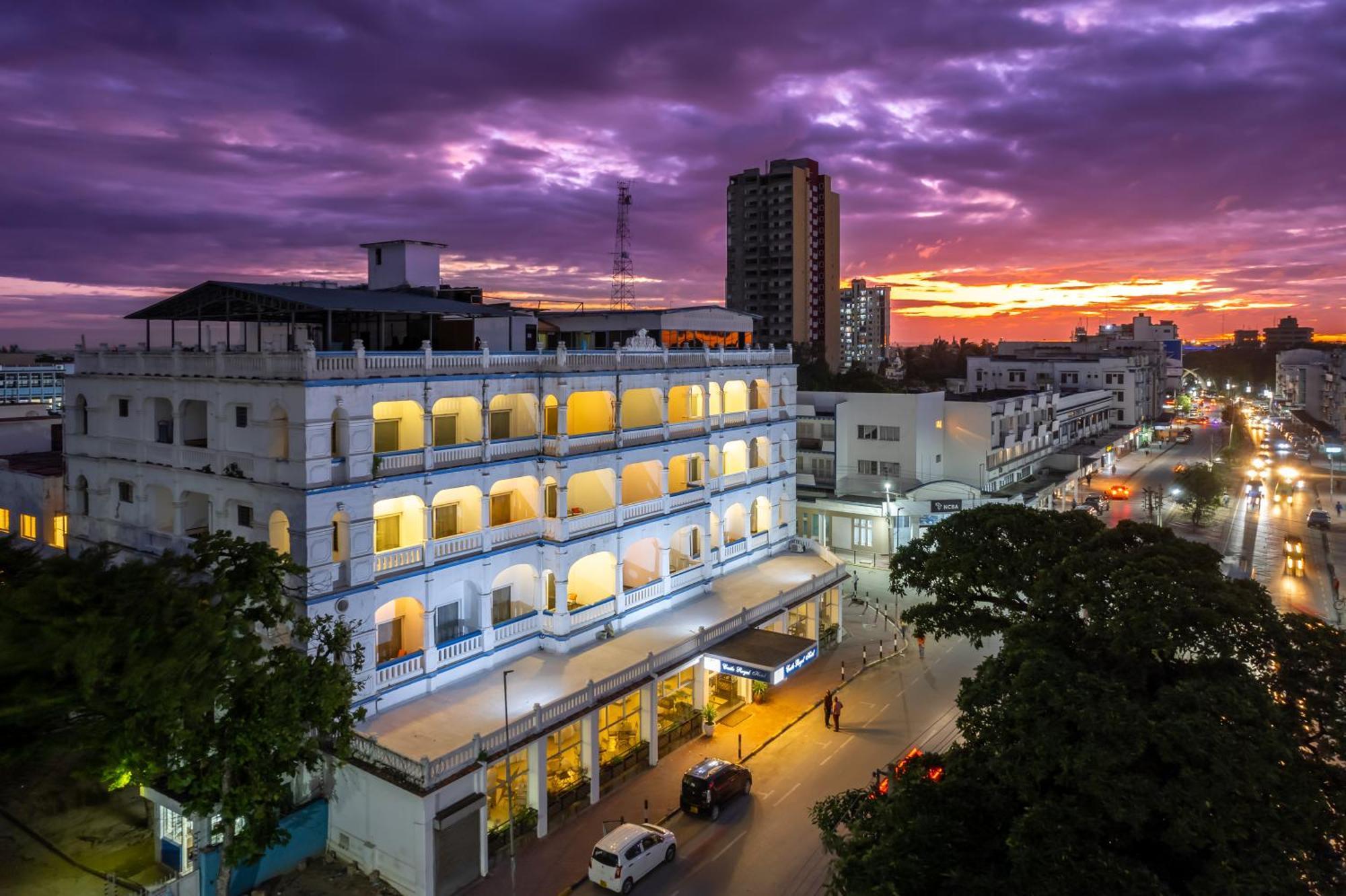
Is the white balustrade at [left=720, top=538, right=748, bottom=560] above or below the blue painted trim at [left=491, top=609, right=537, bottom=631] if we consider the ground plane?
above

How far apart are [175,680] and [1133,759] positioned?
798 inches

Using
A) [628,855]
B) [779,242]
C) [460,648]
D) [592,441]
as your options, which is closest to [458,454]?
[592,441]

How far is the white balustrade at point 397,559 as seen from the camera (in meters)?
31.3

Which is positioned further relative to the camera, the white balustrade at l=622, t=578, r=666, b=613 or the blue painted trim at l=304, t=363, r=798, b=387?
the white balustrade at l=622, t=578, r=666, b=613

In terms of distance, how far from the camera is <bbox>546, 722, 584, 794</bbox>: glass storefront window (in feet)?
102

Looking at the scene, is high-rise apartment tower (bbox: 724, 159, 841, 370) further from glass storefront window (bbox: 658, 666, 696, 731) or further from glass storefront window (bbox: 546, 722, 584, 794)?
glass storefront window (bbox: 546, 722, 584, 794)

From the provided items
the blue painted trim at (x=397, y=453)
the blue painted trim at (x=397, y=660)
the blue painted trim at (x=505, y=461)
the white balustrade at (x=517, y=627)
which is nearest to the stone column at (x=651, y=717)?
the white balustrade at (x=517, y=627)

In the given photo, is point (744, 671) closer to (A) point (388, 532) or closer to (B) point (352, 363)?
(A) point (388, 532)

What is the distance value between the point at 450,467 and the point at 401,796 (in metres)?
12.7

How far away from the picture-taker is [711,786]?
99.1ft

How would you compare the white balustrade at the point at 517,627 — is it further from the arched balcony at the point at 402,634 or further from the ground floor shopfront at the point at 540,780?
the ground floor shopfront at the point at 540,780

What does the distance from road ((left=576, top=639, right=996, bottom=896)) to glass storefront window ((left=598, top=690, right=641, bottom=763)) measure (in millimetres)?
4634

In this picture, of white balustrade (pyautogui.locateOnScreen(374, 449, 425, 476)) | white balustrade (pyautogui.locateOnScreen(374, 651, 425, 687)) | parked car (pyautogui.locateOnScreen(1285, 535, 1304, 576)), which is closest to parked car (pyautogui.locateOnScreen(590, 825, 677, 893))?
white balustrade (pyautogui.locateOnScreen(374, 651, 425, 687))

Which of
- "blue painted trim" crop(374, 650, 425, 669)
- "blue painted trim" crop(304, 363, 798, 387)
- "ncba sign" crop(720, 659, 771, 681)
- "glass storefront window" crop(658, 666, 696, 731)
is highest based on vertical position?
"blue painted trim" crop(304, 363, 798, 387)
